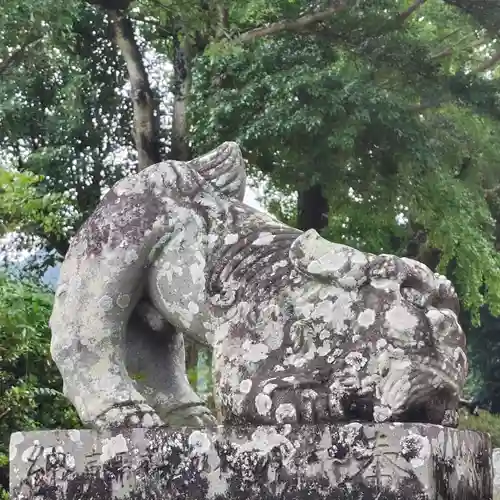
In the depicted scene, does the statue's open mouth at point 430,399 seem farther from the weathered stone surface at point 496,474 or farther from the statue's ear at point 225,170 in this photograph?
the weathered stone surface at point 496,474

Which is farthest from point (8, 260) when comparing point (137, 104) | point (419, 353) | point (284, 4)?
point (419, 353)

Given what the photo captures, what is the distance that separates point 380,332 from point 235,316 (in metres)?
0.37

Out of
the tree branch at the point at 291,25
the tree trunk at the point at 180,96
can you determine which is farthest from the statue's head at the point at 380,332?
the tree trunk at the point at 180,96

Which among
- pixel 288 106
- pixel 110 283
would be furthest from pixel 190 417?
pixel 288 106

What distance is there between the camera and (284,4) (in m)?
9.10

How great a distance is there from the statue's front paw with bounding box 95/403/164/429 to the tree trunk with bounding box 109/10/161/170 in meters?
6.94

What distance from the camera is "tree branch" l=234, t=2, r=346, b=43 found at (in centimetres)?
861

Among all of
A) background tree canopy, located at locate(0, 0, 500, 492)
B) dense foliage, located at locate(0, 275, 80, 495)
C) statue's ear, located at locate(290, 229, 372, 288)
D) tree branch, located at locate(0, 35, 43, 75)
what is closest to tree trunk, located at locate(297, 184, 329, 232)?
background tree canopy, located at locate(0, 0, 500, 492)

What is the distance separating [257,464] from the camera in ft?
6.39

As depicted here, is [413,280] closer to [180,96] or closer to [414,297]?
[414,297]

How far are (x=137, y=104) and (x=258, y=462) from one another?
296 inches

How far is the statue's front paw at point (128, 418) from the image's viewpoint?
84.2 inches

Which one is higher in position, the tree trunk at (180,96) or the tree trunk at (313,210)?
the tree trunk at (180,96)

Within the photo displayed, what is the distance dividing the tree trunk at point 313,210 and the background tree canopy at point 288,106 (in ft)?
0.06
